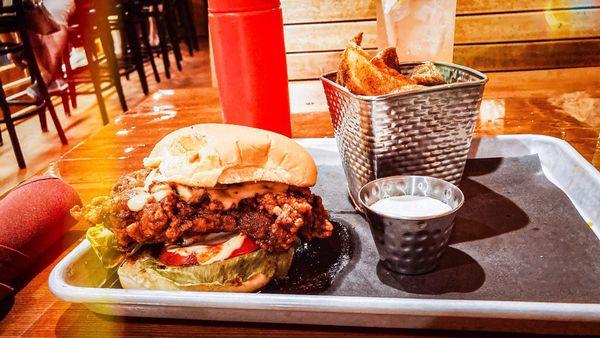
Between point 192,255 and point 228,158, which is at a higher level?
point 228,158

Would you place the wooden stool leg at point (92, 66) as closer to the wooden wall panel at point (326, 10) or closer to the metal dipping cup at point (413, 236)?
the wooden wall panel at point (326, 10)

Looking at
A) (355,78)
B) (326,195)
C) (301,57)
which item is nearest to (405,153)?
(355,78)

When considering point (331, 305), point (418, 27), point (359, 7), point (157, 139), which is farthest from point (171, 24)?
point (331, 305)

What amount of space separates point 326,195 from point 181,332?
0.80 m

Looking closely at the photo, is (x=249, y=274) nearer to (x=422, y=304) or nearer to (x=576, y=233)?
(x=422, y=304)

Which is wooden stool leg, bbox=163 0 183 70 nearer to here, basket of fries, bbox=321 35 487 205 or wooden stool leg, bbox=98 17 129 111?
wooden stool leg, bbox=98 17 129 111

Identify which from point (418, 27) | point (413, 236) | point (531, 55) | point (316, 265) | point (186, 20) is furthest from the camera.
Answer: point (186, 20)

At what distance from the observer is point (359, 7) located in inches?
182

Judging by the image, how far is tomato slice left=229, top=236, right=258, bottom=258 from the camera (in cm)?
119

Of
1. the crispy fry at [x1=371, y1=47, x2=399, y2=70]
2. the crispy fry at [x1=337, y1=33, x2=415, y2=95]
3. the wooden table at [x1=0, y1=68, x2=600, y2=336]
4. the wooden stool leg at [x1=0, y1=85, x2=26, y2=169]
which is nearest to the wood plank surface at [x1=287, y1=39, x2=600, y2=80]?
the wooden table at [x1=0, y1=68, x2=600, y2=336]

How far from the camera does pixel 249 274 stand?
3.81 feet

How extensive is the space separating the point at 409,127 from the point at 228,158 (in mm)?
560

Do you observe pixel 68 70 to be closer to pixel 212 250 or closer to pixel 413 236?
pixel 212 250

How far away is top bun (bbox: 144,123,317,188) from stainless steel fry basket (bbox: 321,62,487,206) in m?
0.21
